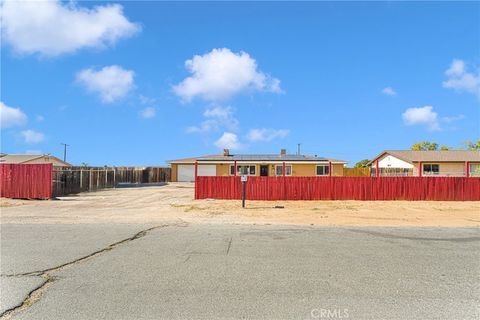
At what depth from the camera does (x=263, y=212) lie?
51.7 feet

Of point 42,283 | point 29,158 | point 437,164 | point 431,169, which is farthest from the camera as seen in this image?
point 29,158

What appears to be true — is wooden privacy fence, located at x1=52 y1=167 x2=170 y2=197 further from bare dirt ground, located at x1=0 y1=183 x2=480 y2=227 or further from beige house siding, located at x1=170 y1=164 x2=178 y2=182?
bare dirt ground, located at x1=0 y1=183 x2=480 y2=227

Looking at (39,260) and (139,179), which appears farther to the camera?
(139,179)

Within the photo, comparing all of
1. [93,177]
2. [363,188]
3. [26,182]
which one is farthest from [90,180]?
[363,188]

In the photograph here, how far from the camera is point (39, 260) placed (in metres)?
6.65

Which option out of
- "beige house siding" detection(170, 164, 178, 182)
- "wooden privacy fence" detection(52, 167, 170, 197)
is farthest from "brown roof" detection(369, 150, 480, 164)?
"wooden privacy fence" detection(52, 167, 170, 197)

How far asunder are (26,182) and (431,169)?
34161mm

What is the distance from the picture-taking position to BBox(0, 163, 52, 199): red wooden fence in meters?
21.0

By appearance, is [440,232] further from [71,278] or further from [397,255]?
[71,278]

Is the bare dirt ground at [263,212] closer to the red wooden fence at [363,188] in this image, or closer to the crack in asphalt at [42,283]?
the red wooden fence at [363,188]

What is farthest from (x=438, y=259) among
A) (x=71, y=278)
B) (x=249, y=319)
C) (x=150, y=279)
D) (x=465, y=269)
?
(x=71, y=278)

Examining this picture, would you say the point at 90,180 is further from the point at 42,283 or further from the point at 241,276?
the point at 241,276

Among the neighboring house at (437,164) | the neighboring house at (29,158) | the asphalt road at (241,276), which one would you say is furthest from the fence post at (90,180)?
the neighboring house at (437,164)

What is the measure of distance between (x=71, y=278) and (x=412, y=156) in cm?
3963
